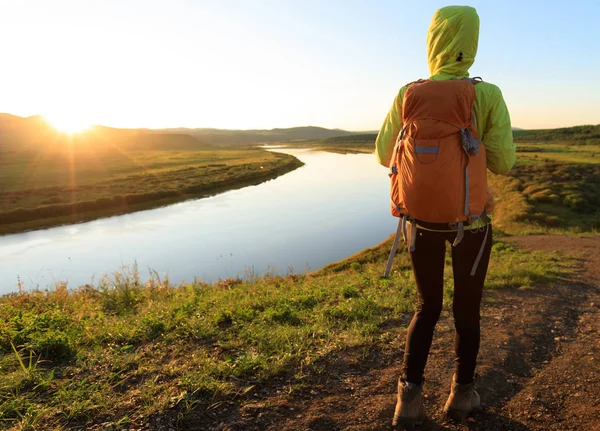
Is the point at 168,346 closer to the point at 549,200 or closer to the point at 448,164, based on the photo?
the point at 448,164

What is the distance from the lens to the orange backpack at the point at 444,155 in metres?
2.28

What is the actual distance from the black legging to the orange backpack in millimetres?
129

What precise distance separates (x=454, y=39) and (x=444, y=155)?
0.72m

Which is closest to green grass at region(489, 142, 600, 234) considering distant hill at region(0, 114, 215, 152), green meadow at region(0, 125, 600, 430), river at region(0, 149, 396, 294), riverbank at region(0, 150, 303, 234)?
river at region(0, 149, 396, 294)

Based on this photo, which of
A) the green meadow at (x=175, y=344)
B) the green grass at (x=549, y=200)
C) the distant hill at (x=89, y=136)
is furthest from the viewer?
the distant hill at (x=89, y=136)

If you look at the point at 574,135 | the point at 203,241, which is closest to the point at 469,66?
the point at 203,241

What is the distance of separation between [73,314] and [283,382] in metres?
3.38

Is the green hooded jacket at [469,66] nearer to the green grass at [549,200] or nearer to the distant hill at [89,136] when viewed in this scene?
the green grass at [549,200]

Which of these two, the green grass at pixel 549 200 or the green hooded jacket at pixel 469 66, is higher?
the green hooded jacket at pixel 469 66

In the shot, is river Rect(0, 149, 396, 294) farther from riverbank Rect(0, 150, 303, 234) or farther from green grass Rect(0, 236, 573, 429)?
green grass Rect(0, 236, 573, 429)

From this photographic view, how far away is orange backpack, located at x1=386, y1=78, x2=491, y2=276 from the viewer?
7.47ft

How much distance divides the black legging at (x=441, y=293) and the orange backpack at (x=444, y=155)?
129mm

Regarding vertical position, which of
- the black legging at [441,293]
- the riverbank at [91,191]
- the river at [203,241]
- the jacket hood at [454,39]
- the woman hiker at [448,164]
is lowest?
the river at [203,241]

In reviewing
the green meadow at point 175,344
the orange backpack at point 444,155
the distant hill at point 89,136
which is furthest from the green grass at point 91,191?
the distant hill at point 89,136
